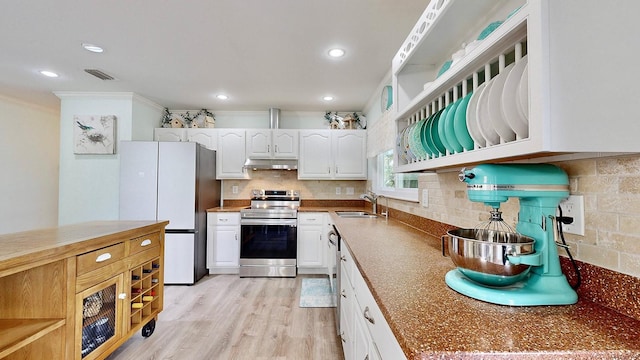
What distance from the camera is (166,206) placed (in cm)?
340

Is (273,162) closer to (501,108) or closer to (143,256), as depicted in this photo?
(143,256)

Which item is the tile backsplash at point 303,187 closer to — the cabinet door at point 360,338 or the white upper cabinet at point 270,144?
the white upper cabinet at point 270,144

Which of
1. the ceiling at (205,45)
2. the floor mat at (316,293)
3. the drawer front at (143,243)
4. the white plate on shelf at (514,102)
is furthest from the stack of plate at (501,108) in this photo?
the floor mat at (316,293)

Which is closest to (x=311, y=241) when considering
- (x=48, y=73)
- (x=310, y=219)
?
(x=310, y=219)

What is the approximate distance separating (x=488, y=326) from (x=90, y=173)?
4.64 meters

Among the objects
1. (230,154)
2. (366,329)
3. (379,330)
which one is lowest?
(366,329)

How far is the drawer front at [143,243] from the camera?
1971 millimetres

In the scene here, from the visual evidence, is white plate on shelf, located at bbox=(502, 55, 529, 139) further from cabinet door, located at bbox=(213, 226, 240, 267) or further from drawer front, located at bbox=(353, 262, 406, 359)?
cabinet door, located at bbox=(213, 226, 240, 267)

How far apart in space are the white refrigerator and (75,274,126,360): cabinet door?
1588 millimetres

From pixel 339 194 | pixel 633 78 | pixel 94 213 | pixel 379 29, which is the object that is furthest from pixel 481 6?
pixel 94 213

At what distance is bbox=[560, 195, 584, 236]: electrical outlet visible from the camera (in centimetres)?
82

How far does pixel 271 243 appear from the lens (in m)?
3.68

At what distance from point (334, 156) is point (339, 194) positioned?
25.2 inches

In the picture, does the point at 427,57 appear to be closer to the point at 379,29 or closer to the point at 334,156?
the point at 379,29
